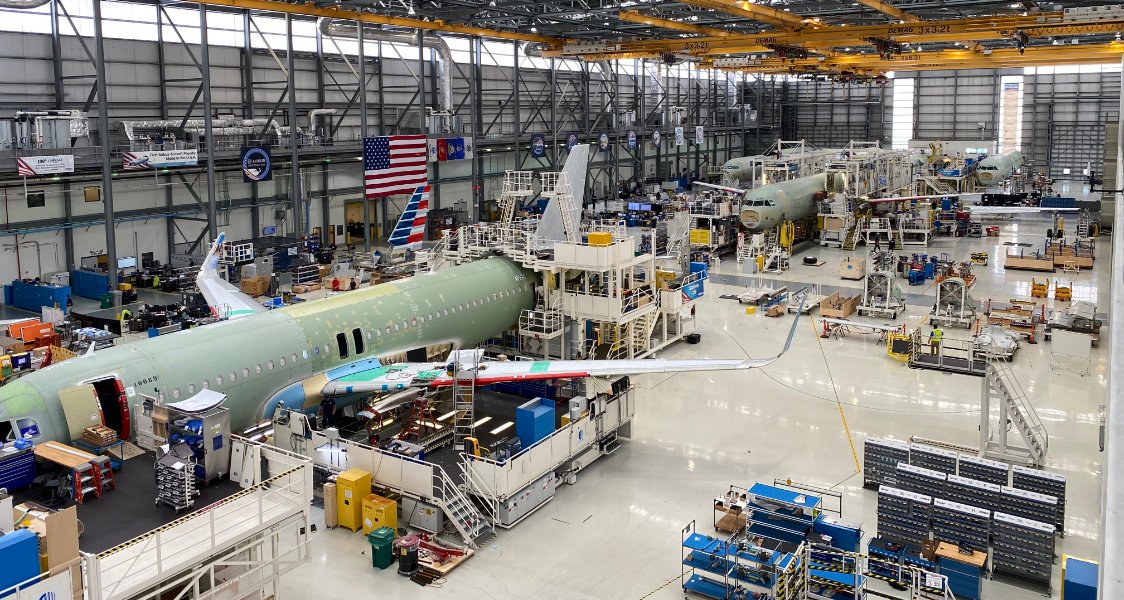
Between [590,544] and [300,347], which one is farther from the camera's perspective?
[300,347]

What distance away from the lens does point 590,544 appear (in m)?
21.0

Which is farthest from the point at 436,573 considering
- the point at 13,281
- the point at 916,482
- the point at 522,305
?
the point at 13,281

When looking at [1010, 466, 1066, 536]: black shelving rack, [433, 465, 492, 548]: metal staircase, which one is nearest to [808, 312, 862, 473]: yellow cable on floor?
[1010, 466, 1066, 536]: black shelving rack

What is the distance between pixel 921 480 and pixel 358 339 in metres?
15.4

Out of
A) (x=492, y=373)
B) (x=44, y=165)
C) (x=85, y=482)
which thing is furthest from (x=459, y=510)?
(x=44, y=165)

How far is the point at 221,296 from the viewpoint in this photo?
32312mm

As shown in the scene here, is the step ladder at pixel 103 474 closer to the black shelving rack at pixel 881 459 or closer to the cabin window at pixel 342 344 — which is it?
the cabin window at pixel 342 344

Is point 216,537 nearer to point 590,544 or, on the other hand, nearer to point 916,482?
point 590,544

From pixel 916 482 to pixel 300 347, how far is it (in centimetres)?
1581

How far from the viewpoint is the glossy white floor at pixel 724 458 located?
19594 millimetres

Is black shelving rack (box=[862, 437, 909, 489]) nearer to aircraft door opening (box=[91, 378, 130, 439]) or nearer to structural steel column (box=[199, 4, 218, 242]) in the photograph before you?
aircraft door opening (box=[91, 378, 130, 439])

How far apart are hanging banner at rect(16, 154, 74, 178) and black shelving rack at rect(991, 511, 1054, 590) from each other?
38604 mm

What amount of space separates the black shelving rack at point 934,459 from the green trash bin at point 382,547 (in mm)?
12731

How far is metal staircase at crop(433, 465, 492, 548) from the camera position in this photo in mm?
20859
